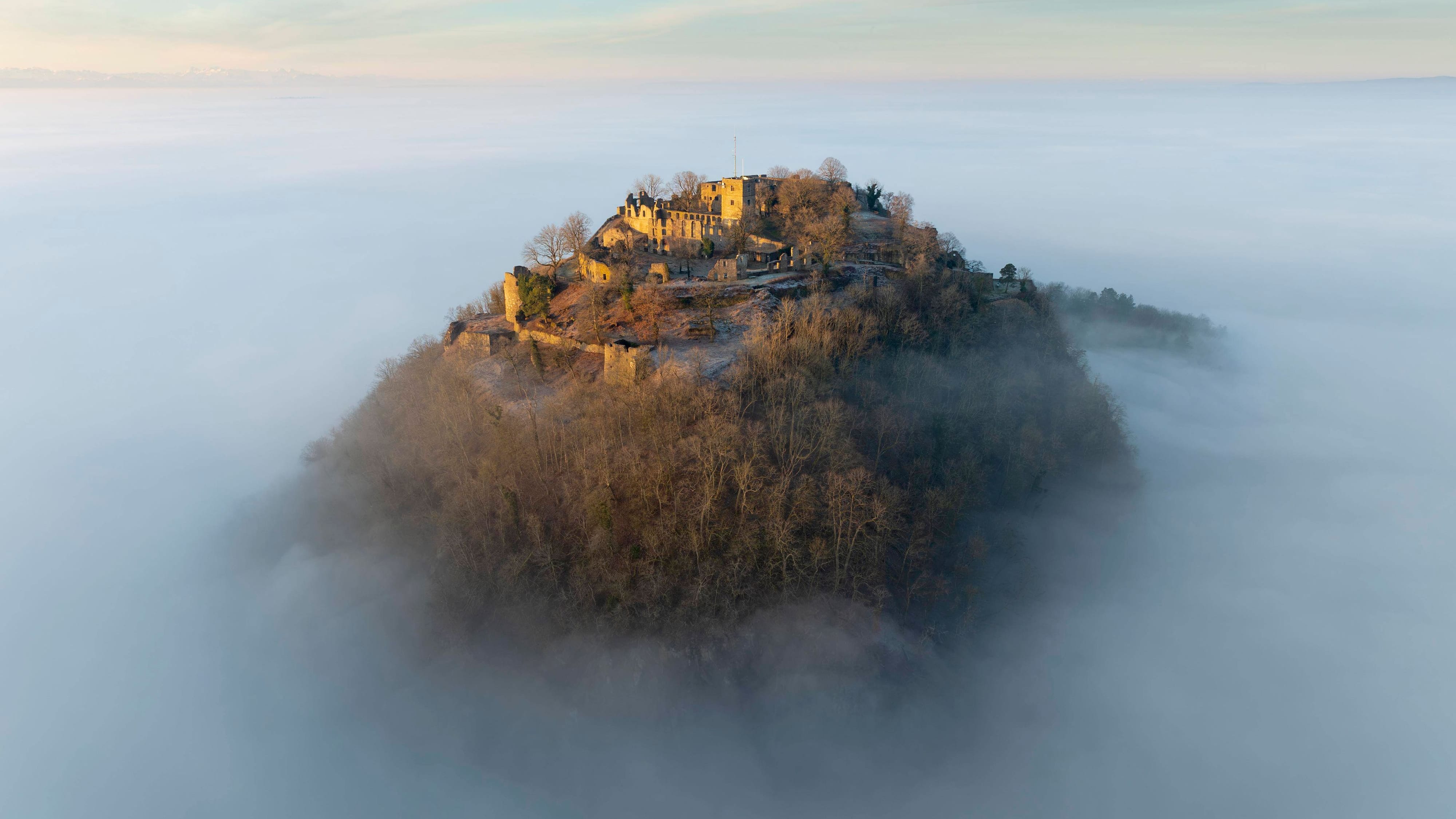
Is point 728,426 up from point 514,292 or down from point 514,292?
down

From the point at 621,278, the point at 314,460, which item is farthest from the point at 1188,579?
the point at 314,460

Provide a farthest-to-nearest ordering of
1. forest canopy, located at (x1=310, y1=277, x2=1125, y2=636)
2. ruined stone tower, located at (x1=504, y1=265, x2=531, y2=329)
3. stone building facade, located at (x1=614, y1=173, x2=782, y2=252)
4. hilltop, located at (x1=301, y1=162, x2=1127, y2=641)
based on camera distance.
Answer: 1. stone building facade, located at (x1=614, y1=173, x2=782, y2=252)
2. ruined stone tower, located at (x1=504, y1=265, x2=531, y2=329)
3. hilltop, located at (x1=301, y1=162, x2=1127, y2=641)
4. forest canopy, located at (x1=310, y1=277, x2=1125, y2=636)

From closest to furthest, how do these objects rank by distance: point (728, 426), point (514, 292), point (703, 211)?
point (728, 426) < point (514, 292) < point (703, 211)

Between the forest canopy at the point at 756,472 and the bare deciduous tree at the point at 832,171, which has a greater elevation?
the bare deciduous tree at the point at 832,171

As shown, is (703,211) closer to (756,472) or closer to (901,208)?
(901,208)

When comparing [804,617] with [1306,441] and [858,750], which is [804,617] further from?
[1306,441]

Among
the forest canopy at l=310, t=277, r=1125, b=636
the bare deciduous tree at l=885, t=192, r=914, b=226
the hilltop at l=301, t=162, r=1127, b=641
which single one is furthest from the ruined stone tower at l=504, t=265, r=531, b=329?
the bare deciduous tree at l=885, t=192, r=914, b=226

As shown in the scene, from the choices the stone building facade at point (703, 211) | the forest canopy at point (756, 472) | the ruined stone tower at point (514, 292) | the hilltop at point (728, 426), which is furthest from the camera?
the stone building facade at point (703, 211)

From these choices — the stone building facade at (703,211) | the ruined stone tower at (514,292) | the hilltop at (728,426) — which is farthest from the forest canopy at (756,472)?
the stone building facade at (703,211)

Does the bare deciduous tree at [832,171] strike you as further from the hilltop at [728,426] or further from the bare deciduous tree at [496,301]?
the bare deciduous tree at [496,301]

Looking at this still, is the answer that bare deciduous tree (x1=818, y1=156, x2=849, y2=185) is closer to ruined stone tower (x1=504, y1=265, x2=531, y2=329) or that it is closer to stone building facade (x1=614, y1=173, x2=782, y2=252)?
stone building facade (x1=614, y1=173, x2=782, y2=252)

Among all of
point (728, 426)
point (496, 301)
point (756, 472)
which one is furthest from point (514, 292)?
point (756, 472)
